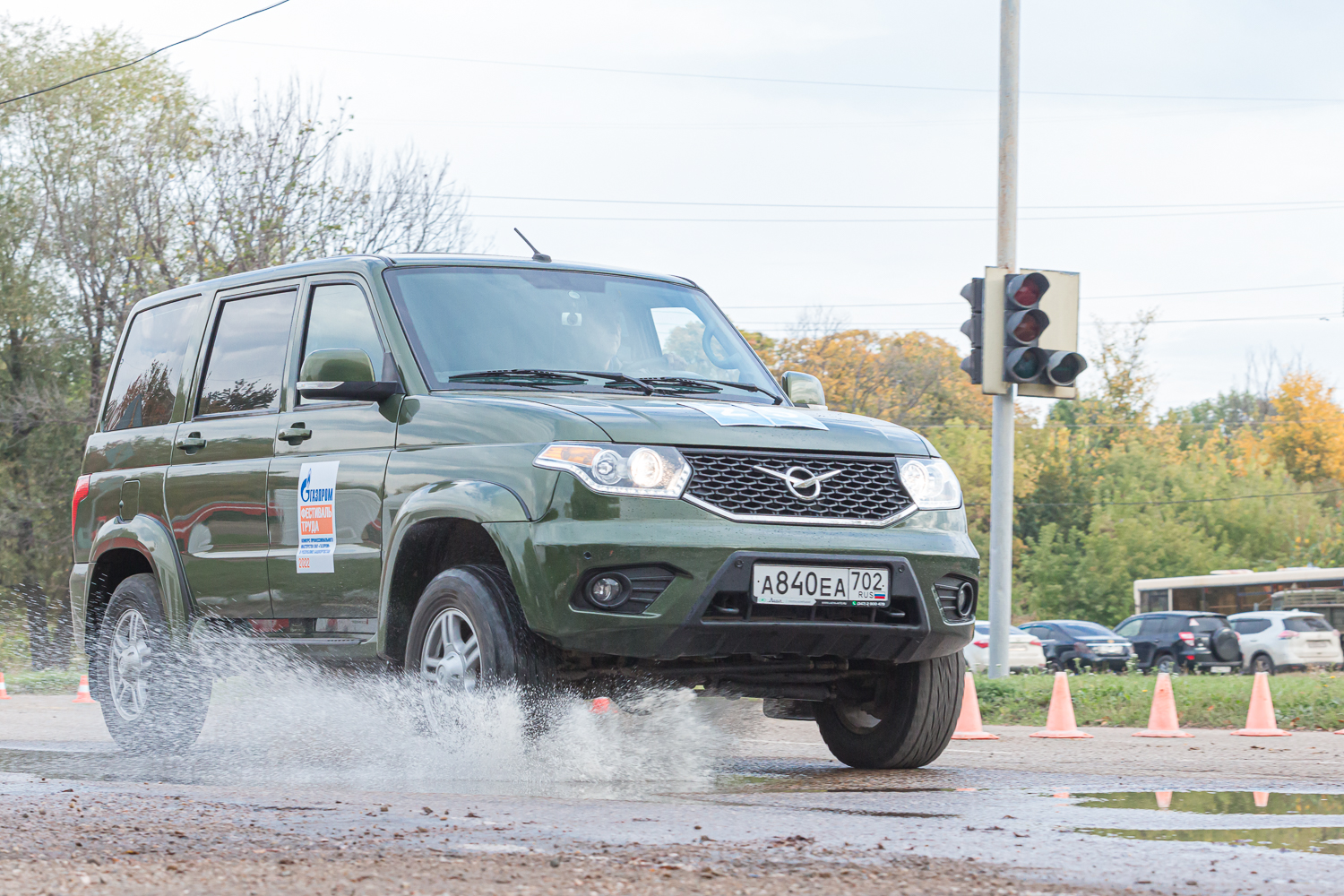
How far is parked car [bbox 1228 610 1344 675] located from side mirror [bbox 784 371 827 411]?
1112 inches

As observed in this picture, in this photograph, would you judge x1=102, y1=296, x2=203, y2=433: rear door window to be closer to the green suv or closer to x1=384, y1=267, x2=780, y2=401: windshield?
the green suv

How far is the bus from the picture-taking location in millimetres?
42375

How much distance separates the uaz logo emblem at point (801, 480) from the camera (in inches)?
237

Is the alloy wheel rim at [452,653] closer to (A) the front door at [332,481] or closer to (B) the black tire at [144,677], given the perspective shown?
(A) the front door at [332,481]

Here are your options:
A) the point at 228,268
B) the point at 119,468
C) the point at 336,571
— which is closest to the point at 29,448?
the point at 228,268

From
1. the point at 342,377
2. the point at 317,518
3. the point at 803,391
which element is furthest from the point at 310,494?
the point at 803,391

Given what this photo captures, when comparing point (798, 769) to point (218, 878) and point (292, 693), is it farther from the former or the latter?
point (218, 878)

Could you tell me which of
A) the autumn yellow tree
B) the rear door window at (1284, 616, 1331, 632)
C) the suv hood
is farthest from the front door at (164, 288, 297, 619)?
the autumn yellow tree

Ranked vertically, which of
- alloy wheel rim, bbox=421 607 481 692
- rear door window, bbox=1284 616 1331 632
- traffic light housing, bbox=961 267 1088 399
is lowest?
rear door window, bbox=1284 616 1331 632

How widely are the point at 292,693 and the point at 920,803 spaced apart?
2.93m

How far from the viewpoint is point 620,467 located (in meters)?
5.79

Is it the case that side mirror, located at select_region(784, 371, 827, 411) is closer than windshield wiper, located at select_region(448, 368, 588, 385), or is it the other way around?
windshield wiper, located at select_region(448, 368, 588, 385)

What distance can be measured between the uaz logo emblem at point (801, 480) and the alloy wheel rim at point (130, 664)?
3583 mm

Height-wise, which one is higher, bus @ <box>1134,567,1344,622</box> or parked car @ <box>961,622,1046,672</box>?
bus @ <box>1134,567,1344,622</box>
